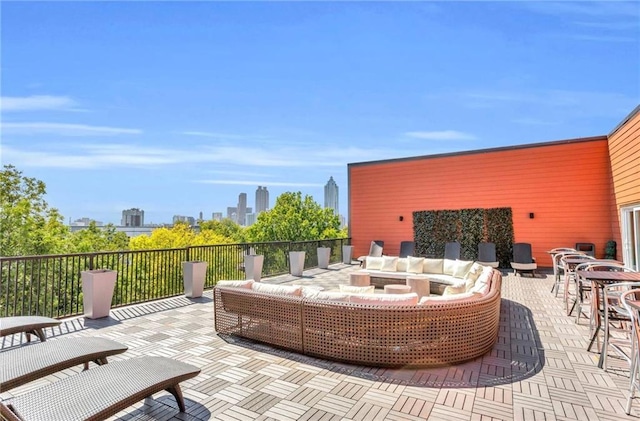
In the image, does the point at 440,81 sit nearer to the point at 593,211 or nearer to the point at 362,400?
the point at 593,211

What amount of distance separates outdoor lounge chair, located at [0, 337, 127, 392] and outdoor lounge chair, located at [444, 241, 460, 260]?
34.3 ft

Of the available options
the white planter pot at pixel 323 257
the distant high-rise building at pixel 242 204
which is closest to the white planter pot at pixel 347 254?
the white planter pot at pixel 323 257

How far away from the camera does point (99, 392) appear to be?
7.16 ft

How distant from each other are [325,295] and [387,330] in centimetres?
79

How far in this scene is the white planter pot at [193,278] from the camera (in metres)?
6.85

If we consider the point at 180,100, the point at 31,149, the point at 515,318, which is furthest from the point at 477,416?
the point at 31,149

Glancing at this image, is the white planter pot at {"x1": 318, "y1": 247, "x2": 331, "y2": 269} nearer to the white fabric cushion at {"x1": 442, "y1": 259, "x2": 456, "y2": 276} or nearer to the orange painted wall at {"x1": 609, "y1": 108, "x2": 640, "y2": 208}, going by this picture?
the white fabric cushion at {"x1": 442, "y1": 259, "x2": 456, "y2": 276}

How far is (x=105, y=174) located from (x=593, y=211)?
37958 millimetres

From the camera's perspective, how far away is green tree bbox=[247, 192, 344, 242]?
29.9 meters

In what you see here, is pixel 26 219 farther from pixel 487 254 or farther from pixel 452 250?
pixel 487 254

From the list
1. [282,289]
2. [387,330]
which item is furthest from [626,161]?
[282,289]

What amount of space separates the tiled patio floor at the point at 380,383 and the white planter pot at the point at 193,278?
2.03 meters

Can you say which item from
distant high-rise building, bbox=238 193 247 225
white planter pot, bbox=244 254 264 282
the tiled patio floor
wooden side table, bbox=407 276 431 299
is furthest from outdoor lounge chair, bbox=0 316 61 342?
distant high-rise building, bbox=238 193 247 225

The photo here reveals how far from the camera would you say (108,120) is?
1652cm
